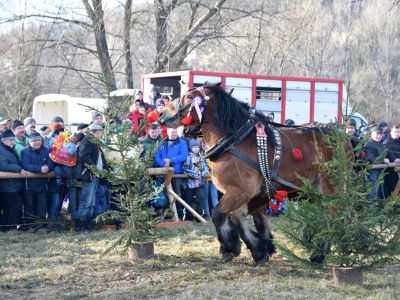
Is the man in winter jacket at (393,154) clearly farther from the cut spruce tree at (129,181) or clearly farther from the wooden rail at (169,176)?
the cut spruce tree at (129,181)

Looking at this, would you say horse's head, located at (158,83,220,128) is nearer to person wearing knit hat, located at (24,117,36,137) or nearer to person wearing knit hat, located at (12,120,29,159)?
person wearing knit hat, located at (12,120,29,159)

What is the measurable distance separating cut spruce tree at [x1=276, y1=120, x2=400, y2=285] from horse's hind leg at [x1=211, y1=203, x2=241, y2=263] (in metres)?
1.20

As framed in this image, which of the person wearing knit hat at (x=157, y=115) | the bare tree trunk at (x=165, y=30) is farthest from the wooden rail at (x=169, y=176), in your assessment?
the bare tree trunk at (x=165, y=30)

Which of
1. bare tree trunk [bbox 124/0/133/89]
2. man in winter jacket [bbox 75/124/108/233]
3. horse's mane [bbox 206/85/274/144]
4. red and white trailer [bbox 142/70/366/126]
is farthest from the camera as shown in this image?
bare tree trunk [bbox 124/0/133/89]

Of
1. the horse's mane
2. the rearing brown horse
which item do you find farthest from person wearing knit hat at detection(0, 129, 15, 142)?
the horse's mane

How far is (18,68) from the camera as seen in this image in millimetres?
18672

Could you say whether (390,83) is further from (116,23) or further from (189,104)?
(189,104)

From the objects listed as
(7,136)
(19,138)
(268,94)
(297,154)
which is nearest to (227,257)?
(297,154)

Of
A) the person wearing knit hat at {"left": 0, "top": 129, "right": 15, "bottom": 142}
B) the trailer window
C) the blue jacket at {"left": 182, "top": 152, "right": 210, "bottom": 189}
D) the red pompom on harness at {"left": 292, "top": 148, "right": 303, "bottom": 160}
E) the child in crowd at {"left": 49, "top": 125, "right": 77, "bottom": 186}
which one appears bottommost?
the blue jacket at {"left": 182, "top": 152, "right": 210, "bottom": 189}

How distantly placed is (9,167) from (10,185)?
1.05 ft

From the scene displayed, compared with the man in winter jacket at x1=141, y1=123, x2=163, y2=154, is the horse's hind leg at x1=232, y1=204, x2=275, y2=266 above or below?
below

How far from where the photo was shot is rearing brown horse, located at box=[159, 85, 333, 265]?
6949 mm

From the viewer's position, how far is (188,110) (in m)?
7.27

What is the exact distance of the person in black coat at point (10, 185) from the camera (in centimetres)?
977
